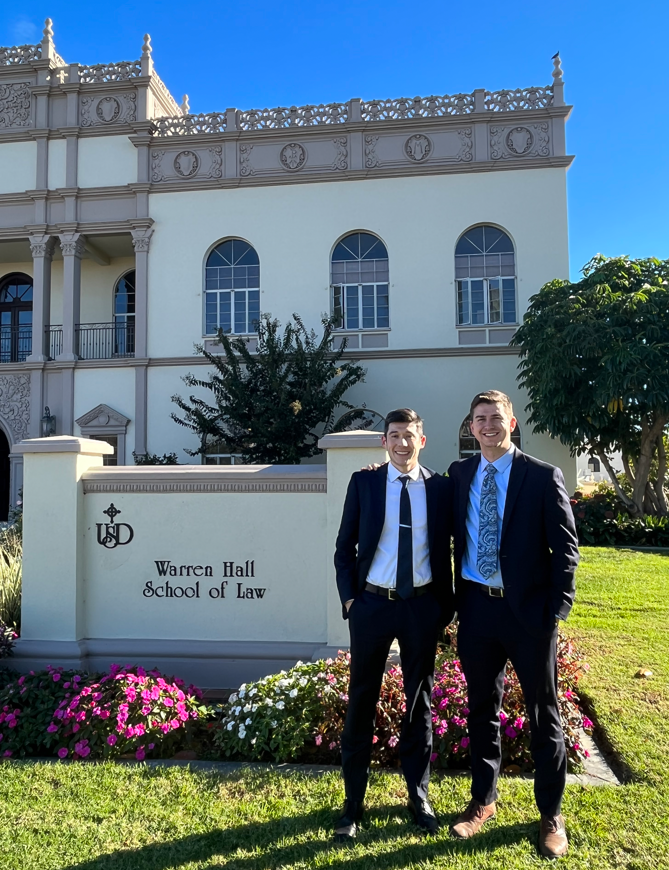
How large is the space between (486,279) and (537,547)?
49.9ft

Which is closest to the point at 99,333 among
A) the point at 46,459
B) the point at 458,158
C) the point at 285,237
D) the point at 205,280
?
the point at 205,280

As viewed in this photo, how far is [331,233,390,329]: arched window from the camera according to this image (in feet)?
58.4

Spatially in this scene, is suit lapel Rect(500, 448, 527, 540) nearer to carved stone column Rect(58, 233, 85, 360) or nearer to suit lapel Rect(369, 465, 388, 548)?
suit lapel Rect(369, 465, 388, 548)

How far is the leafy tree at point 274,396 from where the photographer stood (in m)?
15.1

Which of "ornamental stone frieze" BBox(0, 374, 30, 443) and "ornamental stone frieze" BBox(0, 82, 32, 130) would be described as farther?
"ornamental stone frieze" BBox(0, 82, 32, 130)

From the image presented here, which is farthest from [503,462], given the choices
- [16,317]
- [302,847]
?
[16,317]

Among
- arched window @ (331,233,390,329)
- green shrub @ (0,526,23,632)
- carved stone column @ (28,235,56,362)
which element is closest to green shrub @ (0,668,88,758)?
green shrub @ (0,526,23,632)

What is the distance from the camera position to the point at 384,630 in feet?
11.4

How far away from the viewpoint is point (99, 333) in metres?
19.4

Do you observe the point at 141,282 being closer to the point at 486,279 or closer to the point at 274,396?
the point at 274,396

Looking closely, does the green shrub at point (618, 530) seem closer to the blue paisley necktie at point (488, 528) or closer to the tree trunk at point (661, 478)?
the tree trunk at point (661, 478)

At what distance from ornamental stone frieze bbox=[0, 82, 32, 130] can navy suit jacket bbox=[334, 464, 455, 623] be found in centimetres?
1984

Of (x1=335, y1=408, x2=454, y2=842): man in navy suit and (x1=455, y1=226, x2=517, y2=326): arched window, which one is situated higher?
(x1=455, y1=226, x2=517, y2=326): arched window

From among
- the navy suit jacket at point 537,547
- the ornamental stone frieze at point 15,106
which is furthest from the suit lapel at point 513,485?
the ornamental stone frieze at point 15,106
